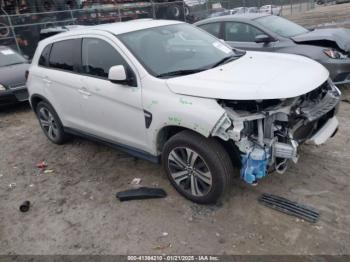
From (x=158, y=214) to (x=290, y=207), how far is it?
1340 millimetres

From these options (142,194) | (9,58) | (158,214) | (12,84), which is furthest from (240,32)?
(9,58)

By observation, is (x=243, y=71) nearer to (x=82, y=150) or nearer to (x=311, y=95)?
(x=311, y=95)

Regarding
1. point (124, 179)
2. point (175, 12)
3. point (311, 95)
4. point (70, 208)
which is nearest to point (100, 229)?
point (70, 208)

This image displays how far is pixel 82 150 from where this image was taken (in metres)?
5.45

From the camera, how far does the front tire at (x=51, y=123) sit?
5.32 meters

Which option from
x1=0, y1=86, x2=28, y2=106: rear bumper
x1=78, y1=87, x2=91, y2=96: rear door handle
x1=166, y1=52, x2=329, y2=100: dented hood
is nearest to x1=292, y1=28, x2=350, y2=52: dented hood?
x1=166, y1=52, x2=329, y2=100: dented hood

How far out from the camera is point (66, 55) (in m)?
4.75

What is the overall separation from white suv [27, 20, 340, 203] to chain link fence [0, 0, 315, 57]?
358 inches

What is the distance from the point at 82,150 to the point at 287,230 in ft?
11.0

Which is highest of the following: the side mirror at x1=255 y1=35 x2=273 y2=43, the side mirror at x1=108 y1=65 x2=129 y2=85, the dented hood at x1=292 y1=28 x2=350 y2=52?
the side mirror at x1=108 y1=65 x2=129 y2=85

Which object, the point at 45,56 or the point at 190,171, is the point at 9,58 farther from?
the point at 190,171

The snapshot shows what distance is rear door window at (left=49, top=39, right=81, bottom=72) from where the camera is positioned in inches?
180

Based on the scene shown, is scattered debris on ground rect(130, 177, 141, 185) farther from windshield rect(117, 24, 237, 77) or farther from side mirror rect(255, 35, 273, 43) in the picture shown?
side mirror rect(255, 35, 273, 43)

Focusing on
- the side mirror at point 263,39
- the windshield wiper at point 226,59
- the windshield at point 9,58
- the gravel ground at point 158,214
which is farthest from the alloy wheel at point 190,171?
the windshield at point 9,58
